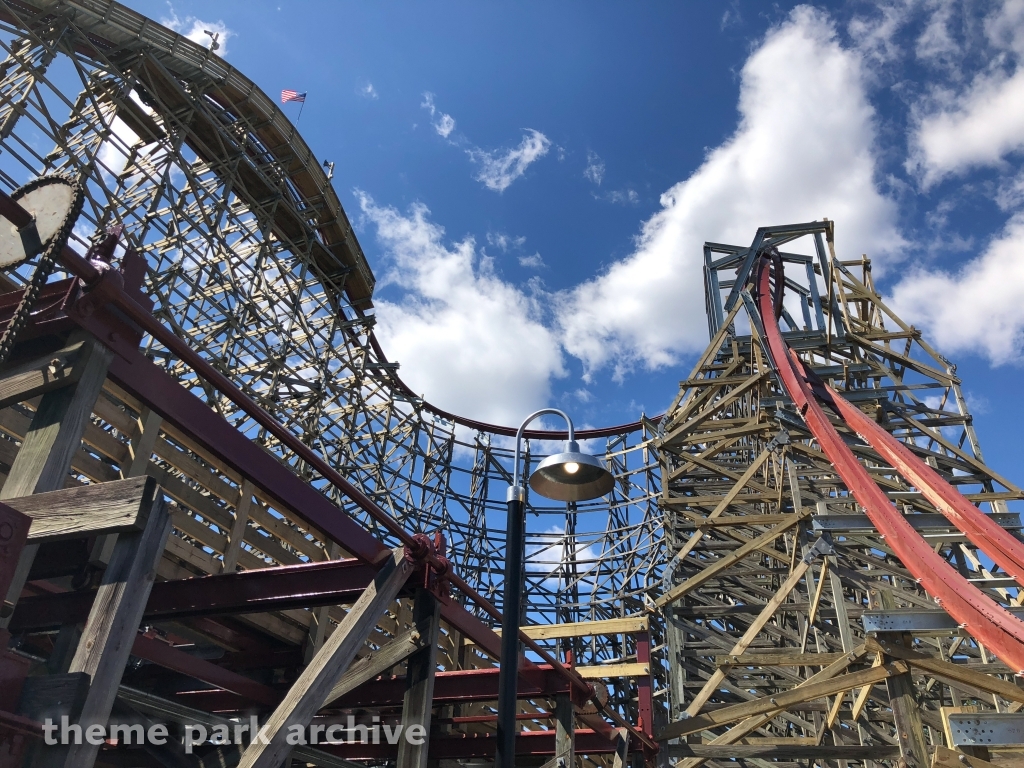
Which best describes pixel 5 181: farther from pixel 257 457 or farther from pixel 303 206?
pixel 303 206

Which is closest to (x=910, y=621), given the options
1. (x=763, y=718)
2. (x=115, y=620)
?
(x=763, y=718)

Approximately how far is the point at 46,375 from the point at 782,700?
6446 millimetres

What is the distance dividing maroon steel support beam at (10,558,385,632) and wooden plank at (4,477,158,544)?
1996 millimetres

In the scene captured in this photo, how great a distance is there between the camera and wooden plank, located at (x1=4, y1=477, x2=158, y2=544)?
2514 mm

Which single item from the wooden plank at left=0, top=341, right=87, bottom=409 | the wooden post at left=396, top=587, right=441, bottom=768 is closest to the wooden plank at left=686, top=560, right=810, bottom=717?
the wooden post at left=396, top=587, right=441, bottom=768

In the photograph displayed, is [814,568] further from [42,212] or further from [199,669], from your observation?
[42,212]

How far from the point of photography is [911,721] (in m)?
5.87

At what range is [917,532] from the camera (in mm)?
6852

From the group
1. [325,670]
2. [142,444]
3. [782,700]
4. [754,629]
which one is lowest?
[325,670]

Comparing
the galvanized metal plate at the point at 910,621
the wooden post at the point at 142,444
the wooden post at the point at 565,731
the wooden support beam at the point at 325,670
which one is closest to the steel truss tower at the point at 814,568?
the galvanized metal plate at the point at 910,621

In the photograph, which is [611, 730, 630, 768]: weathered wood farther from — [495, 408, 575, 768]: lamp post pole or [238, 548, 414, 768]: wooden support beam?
[238, 548, 414, 768]: wooden support beam

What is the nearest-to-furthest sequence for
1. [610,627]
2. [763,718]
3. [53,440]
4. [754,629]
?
[53,440], [763,718], [754,629], [610,627]

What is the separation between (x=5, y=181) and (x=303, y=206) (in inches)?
306

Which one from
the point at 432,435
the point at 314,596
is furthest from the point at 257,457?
the point at 432,435
